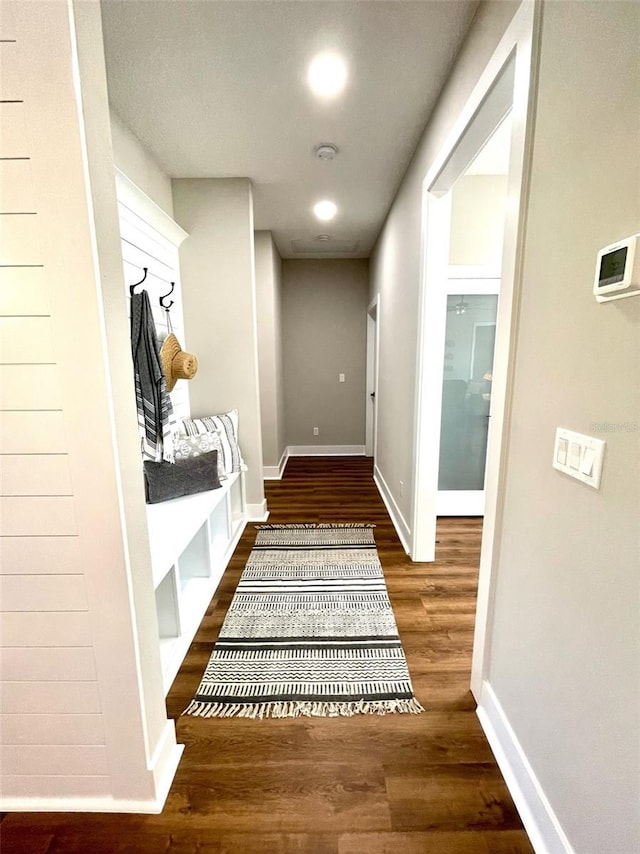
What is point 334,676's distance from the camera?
1560 mm

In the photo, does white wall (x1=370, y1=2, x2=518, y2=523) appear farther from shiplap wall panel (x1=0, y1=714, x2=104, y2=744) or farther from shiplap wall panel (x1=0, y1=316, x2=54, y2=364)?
shiplap wall panel (x1=0, y1=714, x2=104, y2=744)

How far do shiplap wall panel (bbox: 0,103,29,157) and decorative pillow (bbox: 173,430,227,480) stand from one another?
1.66 m

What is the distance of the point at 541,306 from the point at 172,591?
185cm

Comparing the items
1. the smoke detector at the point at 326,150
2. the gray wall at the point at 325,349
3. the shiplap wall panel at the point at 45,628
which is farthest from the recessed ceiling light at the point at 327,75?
the gray wall at the point at 325,349

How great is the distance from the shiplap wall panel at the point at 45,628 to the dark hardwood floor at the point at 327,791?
610 millimetres

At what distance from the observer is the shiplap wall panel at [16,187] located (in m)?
0.77

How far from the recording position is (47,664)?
39.2 inches

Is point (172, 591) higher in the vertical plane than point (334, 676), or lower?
higher

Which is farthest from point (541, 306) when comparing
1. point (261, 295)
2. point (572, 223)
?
point (261, 295)

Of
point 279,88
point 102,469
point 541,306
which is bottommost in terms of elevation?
point 102,469

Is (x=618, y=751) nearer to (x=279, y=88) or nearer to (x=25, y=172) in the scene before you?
(x=25, y=172)

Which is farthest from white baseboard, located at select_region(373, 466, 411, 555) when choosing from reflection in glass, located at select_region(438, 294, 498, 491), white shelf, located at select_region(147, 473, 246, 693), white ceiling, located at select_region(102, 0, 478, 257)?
white ceiling, located at select_region(102, 0, 478, 257)

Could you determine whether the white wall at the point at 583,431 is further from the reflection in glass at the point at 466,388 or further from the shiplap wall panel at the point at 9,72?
the reflection in glass at the point at 466,388

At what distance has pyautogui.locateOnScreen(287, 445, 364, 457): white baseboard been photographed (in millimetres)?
5168
